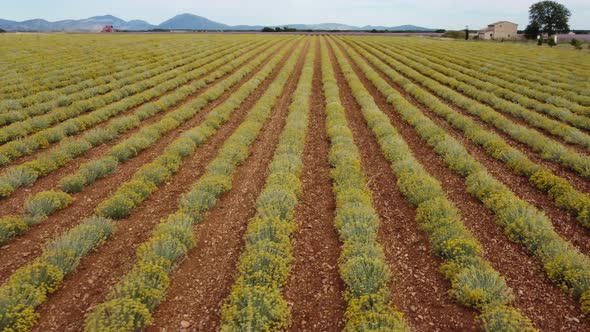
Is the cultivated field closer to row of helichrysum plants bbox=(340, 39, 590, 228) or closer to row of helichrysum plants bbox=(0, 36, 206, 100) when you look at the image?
row of helichrysum plants bbox=(340, 39, 590, 228)

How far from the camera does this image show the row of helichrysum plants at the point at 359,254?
5.07 metres

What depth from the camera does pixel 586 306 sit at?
5238 mm

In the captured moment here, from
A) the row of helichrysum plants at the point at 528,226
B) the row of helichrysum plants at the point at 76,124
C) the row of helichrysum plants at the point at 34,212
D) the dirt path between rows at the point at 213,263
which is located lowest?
the dirt path between rows at the point at 213,263

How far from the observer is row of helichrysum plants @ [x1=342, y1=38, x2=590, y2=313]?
18.8 ft

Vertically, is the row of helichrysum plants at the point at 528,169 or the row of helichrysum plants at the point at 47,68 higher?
the row of helichrysum plants at the point at 47,68

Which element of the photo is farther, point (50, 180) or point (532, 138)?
point (532, 138)

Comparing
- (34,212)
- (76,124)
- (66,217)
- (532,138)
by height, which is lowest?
(66,217)

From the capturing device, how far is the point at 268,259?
6188mm

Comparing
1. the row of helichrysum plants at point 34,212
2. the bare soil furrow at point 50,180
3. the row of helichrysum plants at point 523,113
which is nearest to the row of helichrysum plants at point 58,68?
the bare soil furrow at point 50,180

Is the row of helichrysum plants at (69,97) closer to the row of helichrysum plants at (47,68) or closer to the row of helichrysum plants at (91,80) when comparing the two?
the row of helichrysum plants at (91,80)

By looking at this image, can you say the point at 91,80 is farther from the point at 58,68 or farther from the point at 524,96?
the point at 524,96

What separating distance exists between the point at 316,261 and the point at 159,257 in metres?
2.83

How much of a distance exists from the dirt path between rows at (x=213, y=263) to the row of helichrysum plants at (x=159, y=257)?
7.5 inches

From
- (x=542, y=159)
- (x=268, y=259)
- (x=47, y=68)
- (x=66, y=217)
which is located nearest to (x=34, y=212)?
(x=66, y=217)
